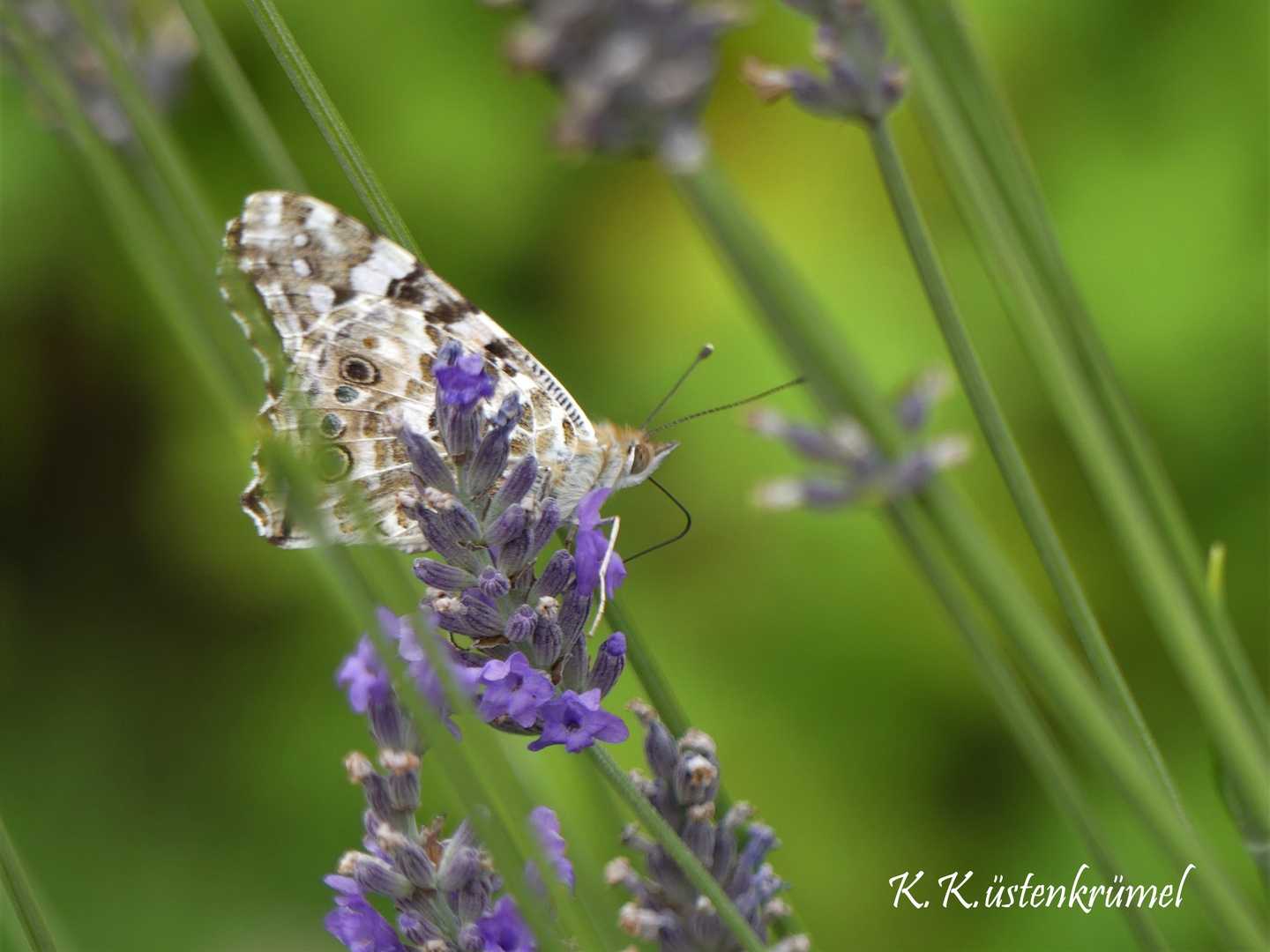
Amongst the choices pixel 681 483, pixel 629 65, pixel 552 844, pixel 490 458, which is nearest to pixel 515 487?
pixel 490 458

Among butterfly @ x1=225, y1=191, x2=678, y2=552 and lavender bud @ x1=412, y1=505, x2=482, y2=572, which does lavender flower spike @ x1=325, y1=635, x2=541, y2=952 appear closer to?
lavender bud @ x1=412, y1=505, x2=482, y2=572

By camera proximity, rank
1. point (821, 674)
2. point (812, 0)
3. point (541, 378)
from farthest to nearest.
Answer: point (821, 674)
point (541, 378)
point (812, 0)

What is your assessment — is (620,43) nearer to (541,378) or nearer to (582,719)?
(582,719)

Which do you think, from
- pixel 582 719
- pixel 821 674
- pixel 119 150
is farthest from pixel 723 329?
pixel 582 719

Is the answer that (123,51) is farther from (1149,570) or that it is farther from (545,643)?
(1149,570)

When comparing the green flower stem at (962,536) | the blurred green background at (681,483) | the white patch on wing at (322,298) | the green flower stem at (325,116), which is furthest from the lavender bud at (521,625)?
the blurred green background at (681,483)

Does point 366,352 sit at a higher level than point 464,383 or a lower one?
higher
